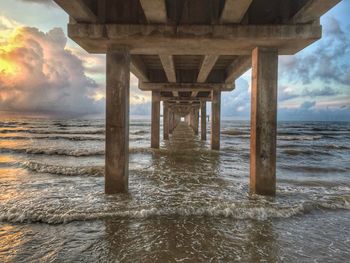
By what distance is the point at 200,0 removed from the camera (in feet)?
16.7

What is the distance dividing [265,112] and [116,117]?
11.3ft

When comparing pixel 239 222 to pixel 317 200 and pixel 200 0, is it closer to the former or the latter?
Result: pixel 317 200

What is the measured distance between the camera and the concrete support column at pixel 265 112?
18.5ft

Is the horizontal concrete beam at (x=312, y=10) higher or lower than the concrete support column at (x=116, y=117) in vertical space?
higher

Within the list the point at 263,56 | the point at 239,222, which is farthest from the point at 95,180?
the point at 263,56

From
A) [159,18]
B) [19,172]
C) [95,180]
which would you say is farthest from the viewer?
[19,172]

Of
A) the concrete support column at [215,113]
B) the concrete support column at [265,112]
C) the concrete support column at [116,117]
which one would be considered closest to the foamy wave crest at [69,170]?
the concrete support column at [116,117]

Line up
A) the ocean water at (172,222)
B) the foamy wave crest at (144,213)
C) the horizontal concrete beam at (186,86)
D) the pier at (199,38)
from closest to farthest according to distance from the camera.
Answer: the ocean water at (172,222)
the foamy wave crest at (144,213)
the pier at (199,38)
the horizontal concrete beam at (186,86)

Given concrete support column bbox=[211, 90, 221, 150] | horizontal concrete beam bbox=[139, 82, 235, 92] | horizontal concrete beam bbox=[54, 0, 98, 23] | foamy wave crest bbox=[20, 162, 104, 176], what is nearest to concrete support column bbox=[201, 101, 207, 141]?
concrete support column bbox=[211, 90, 221, 150]

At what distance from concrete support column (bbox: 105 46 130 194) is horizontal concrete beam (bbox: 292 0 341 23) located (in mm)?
3810

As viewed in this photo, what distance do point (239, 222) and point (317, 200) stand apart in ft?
8.45

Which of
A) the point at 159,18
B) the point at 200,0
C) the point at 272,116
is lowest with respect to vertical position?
the point at 272,116

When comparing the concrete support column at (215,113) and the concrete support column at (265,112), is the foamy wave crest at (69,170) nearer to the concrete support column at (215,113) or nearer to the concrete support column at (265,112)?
the concrete support column at (265,112)

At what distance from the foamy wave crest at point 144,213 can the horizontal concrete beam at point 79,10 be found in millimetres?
3901
